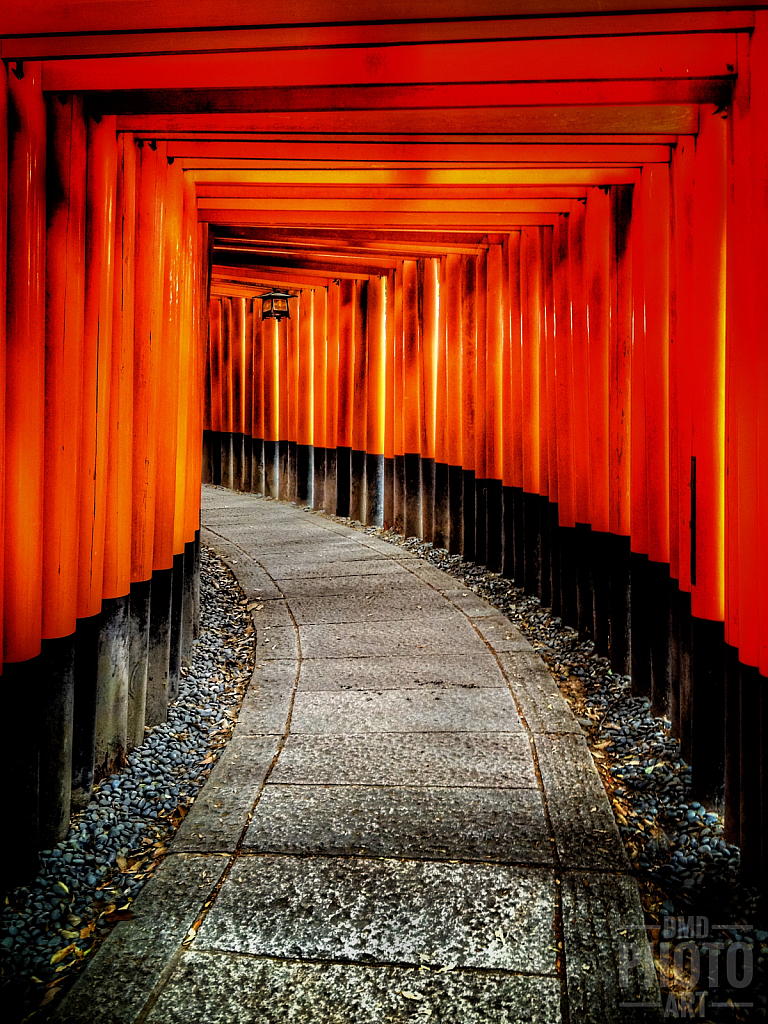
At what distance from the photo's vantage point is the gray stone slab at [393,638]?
610 centimetres

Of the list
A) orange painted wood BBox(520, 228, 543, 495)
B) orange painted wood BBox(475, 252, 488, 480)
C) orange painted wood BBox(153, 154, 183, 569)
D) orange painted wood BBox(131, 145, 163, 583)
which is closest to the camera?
orange painted wood BBox(131, 145, 163, 583)

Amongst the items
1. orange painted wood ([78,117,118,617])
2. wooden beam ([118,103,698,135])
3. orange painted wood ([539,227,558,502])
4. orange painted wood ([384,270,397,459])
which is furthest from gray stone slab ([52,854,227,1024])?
orange painted wood ([384,270,397,459])

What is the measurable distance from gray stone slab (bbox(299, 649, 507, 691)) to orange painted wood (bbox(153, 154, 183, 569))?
1328 millimetres

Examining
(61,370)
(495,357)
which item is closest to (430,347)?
(495,357)

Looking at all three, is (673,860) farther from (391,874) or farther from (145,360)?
(145,360)

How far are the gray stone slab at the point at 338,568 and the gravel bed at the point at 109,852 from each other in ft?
9.28

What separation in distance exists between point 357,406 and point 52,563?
8.43 m

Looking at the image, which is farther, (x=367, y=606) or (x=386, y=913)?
(x=367, y=606)

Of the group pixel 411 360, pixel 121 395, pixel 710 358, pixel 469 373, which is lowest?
pixel 121 395

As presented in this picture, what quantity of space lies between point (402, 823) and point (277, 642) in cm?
293

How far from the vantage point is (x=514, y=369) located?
7781 millimetres

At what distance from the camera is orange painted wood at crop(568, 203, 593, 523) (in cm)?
612

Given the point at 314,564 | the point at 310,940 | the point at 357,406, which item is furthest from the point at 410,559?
the point at 310,940

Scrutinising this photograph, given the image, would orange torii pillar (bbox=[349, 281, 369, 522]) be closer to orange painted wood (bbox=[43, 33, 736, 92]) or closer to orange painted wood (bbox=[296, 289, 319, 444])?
orange painted wood (bbox=[296, 289, 319, 444])
